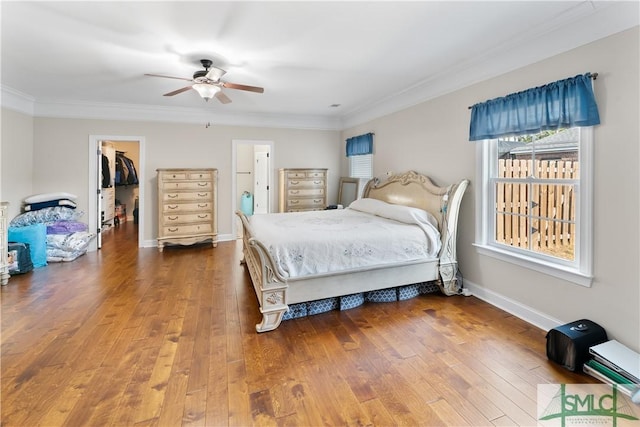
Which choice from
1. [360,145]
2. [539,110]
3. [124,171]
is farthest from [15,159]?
[539,110]

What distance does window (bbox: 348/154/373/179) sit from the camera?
5707mm

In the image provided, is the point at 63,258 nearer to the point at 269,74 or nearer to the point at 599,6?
the point at 269,74

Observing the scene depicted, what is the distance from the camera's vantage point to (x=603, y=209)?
88.2 inches

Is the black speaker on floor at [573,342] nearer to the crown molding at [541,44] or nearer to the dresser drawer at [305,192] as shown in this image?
the crown molding at [541,44]

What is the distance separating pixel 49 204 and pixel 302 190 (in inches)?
166

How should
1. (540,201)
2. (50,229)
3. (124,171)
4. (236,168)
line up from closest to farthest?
(540,201) → (50,229) → (236,168) → (124,171)

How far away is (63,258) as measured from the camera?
4.57 m

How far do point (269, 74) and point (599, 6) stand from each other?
3.02 metres

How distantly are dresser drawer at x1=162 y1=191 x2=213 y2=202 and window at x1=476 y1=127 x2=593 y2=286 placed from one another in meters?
4.35

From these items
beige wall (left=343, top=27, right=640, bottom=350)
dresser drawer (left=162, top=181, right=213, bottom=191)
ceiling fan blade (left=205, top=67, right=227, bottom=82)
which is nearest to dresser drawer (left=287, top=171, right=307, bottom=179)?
dresser drawer (left=162, top=181, right=213, bottom=191)

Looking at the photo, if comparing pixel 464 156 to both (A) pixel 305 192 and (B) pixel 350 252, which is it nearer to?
(B) pixel 350 252

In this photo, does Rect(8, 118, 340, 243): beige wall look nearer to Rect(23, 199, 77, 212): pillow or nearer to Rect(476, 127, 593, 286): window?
Rect(23, 199, 77, 212): pillow

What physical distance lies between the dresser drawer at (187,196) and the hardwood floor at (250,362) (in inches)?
85.8

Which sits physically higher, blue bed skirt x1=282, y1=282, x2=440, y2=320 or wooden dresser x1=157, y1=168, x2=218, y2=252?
wooden dresser x1=157, y1=168, x2=218, y2=252
